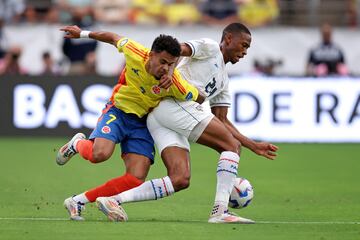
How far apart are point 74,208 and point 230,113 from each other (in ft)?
38.9

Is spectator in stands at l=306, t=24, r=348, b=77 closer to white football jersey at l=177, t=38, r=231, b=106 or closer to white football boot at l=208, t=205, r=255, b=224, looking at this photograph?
white football jersey at l=177, t=38, r=231, b=106

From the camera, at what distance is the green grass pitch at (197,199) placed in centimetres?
986

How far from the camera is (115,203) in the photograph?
10.6 m

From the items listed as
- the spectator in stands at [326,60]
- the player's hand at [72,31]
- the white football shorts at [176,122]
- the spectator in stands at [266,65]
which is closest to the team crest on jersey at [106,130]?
the white football shorts at [176,122]

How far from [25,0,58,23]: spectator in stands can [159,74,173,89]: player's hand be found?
55.5ft

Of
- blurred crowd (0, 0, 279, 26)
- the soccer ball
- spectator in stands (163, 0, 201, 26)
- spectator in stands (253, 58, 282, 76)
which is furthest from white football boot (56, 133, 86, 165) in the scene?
spectator in stands (163, 0, 201, 26)

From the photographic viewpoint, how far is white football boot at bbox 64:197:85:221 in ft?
35.2

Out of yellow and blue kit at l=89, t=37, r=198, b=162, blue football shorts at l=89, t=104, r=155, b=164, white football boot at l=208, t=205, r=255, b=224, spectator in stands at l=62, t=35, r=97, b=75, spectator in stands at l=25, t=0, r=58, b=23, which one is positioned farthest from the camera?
spectator in stands at l=25, t=0, r=58, b=23

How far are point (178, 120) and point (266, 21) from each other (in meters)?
16.9

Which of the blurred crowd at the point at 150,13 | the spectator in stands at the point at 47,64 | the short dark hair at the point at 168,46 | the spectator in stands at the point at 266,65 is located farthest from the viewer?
the blurred crowd at the point at 150,13

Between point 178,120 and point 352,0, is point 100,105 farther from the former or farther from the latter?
point 178,120

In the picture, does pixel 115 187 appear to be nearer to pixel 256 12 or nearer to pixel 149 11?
pixel 149 11

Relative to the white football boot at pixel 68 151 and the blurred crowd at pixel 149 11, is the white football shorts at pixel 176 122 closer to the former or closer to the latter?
the white football boot at pixel 68 151

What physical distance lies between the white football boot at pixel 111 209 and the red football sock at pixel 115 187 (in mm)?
314
